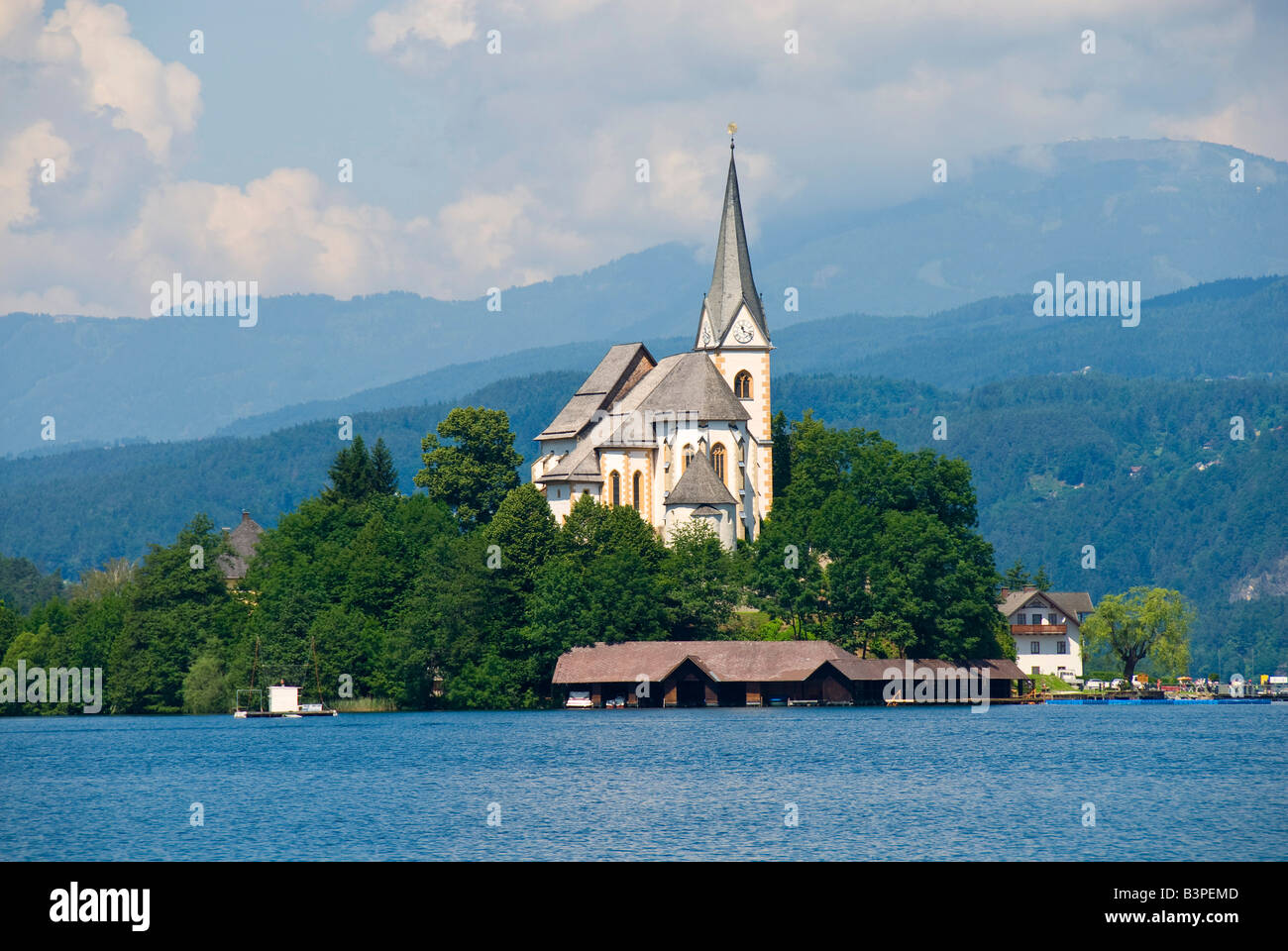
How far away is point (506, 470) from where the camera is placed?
111 metres

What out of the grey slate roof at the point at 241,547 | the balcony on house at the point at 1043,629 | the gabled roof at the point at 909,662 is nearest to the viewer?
the gabled roof at the point at 909,662

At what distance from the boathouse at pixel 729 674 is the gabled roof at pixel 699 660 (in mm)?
50

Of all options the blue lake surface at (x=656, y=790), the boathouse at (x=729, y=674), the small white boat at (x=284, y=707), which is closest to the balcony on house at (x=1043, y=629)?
the boathouse at (x=729, y=674)

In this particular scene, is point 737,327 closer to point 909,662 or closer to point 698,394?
point 698,394

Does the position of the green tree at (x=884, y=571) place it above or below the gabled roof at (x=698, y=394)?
below

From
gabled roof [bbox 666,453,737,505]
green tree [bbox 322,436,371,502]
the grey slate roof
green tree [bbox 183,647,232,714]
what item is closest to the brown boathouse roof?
gabled roof [bbox 666,453,737,505]

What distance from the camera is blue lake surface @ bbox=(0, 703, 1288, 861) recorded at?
126 ft

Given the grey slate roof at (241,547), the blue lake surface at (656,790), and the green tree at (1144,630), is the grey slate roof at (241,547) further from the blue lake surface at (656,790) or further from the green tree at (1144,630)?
the green tree at (1144,630)

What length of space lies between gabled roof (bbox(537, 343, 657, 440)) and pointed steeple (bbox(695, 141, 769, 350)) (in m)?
7.64

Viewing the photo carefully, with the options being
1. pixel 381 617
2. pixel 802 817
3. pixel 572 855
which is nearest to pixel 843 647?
pixel 381 617

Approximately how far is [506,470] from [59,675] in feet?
97.4

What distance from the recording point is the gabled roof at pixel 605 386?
378ft

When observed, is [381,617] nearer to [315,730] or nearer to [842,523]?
[315,730]

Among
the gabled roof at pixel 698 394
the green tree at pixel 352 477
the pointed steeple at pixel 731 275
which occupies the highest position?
the pointed steeple at pixel 731 275
